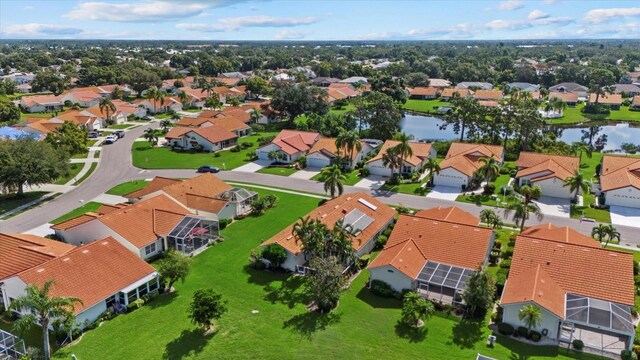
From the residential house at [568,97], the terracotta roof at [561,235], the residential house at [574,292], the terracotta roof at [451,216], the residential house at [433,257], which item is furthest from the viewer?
the residential house at [568,97]

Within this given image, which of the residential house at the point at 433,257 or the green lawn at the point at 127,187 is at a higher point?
the residential house at the point at 433,257

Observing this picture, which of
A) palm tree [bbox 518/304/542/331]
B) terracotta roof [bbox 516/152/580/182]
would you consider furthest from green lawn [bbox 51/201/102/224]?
terracotta roof [bbox 516/152/580/182]

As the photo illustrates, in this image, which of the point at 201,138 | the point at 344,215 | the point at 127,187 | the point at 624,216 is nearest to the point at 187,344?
the point at 344,215

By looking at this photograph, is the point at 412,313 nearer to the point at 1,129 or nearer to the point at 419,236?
the point at 419,236

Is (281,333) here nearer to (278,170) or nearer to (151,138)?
(278,170)

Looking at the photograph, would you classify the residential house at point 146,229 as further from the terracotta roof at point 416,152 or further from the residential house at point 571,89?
the residential house at point 571,89

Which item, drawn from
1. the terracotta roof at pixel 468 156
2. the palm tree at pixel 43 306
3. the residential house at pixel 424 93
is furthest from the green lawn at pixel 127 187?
the residential house at pixel 424 93
